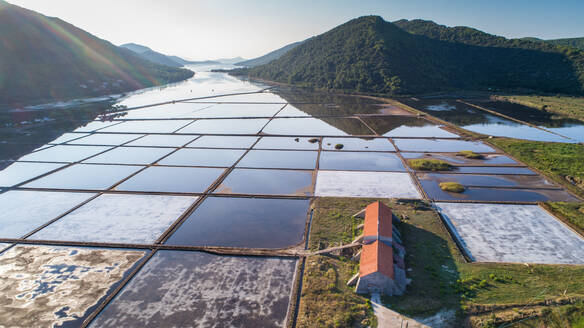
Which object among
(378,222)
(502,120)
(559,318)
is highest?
(502,120)

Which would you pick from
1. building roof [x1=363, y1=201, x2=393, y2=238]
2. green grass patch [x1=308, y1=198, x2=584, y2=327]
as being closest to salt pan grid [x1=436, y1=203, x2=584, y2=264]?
green grass patch [x1=308, y1=198, x2=584, y2=327]

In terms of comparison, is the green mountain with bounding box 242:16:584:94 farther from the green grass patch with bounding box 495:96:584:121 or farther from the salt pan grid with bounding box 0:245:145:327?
the salt pan grid with bounding box 0:245:145:327

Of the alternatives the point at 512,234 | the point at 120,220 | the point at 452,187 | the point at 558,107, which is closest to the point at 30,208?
the point at 120,220

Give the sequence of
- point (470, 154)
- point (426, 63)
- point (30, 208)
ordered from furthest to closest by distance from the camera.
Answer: point (426, 63) → point (470, 154) → point (30, 208)

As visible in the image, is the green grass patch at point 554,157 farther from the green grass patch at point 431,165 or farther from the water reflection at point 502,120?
the green grass patch at point 431,165

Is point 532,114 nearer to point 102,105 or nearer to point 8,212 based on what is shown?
point 8,212

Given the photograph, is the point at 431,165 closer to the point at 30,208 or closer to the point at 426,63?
the point at 30,208
